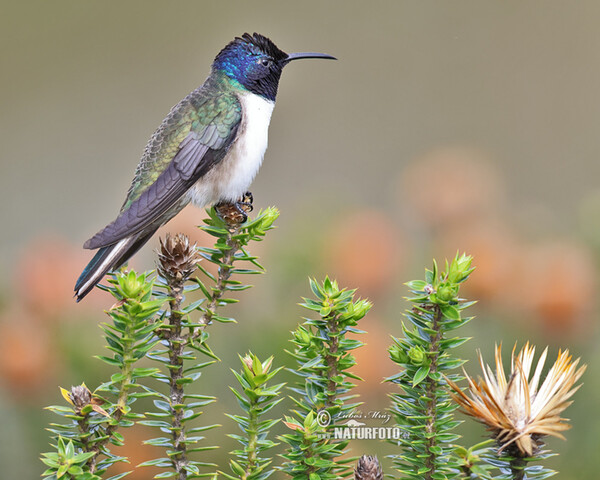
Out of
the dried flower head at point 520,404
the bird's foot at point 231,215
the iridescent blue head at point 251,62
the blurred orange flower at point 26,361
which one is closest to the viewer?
the dried flower head at point 520,404

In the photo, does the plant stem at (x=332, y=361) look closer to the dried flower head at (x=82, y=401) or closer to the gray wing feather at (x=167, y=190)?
the dried flower head at (x=82, y=401)

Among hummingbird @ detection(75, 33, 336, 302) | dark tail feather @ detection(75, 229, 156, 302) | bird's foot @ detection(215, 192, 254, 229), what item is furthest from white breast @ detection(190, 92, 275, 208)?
bird's foot @ detection(215, 192, 254, 229)

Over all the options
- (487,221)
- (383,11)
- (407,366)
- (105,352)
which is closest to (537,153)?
(383,11)

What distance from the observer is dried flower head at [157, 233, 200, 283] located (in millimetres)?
647

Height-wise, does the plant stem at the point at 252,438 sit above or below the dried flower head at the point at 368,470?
above

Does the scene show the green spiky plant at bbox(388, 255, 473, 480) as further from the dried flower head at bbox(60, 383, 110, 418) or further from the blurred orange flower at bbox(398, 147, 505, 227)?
the blurred orange flower at bbox(398, 147, 505, 227)

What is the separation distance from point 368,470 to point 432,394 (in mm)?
80

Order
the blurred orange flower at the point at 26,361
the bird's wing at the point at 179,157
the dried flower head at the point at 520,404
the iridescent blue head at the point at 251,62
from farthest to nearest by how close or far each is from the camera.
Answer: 1. the iridescent blue head at the point at 251,62
2. the bird's wing at the point at 179,157
3. the blurred orange flower at the point at 26,361
4. the dried flower head at the point at 520,404

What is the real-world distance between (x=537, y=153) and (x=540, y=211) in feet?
6.49

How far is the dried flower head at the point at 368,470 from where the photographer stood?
1.80ft

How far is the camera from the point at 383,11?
3.73m

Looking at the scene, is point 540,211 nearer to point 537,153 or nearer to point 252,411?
point 252,411

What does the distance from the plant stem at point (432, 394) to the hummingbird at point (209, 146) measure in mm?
505

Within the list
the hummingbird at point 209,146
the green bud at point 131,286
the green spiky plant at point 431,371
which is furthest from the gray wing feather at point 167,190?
the green spiky plant at point 431,371
